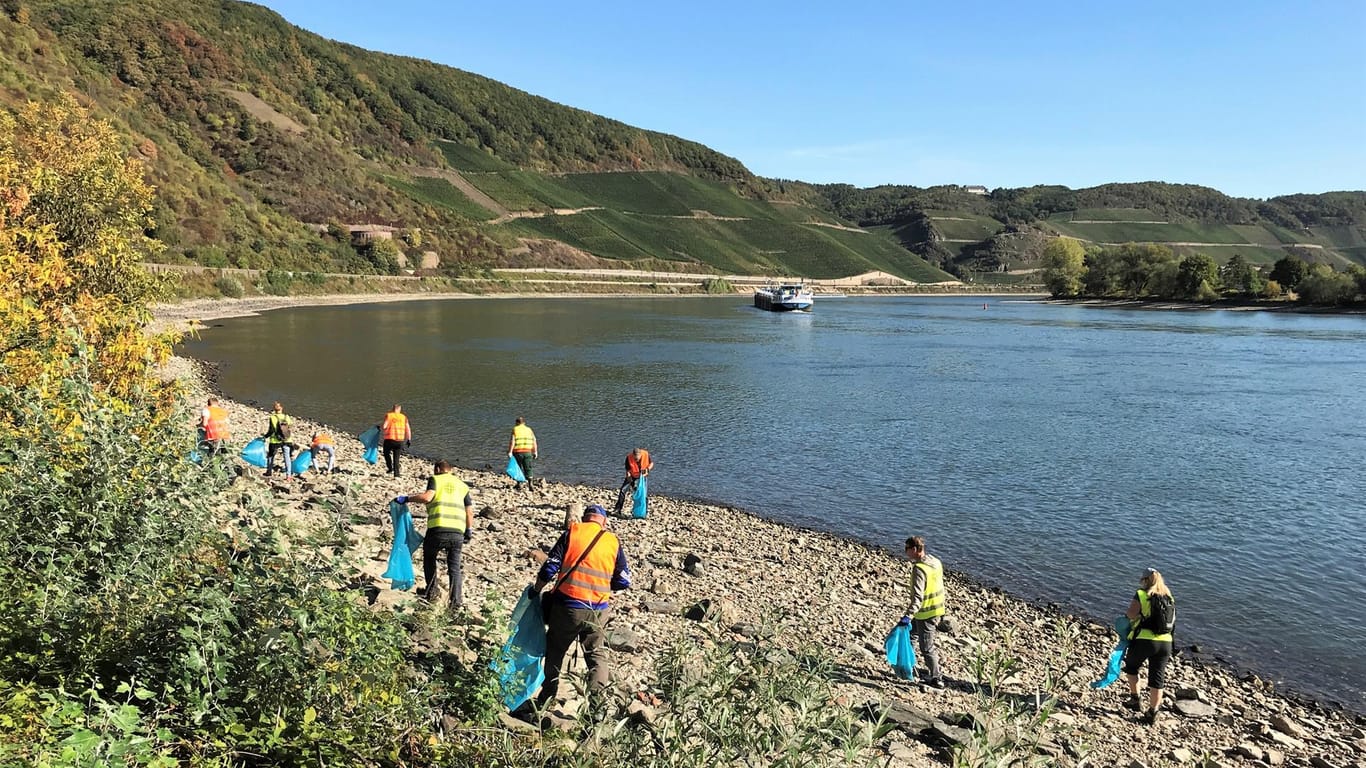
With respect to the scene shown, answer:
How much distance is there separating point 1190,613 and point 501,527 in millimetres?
12725

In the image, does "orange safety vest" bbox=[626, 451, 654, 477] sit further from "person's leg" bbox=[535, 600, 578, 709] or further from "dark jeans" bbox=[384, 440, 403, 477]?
"person's leg" bbox=[535, 600, 578, 709]

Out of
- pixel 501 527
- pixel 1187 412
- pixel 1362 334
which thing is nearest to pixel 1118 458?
pixel 1187 412

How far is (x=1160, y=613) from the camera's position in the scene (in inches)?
380

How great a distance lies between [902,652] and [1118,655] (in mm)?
2908

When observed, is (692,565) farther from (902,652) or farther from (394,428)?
(394,428)

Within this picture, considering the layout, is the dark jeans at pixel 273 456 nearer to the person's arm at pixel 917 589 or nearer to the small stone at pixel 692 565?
the small stone at pixel 692 565

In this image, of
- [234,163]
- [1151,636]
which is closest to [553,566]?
[1151,636]

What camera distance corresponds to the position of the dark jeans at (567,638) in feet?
24.0

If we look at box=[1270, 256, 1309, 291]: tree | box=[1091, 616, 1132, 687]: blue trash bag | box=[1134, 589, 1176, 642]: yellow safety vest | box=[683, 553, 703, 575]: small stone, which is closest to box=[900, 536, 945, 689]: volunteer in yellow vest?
box=[1091, 616, 1132, 687]: blue trash bag

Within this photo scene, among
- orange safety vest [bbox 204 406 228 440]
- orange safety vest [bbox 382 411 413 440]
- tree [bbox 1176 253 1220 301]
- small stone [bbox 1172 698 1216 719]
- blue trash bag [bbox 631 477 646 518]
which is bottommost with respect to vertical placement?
small stone [bbox 1172 698 1216 719]

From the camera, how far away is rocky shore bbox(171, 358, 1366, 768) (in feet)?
29.8

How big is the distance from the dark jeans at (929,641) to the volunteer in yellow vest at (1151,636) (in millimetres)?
2375

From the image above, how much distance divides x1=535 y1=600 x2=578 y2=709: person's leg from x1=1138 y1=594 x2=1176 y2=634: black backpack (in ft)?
23.3

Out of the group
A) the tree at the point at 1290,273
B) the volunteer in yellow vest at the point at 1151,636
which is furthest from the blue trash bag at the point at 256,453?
the tree at the point at 1290,273
